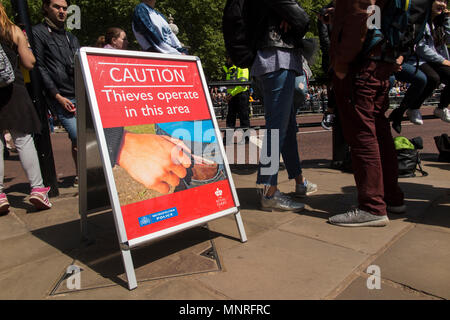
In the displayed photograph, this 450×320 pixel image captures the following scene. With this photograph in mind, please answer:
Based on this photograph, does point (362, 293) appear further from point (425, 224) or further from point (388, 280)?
point (425, 224)

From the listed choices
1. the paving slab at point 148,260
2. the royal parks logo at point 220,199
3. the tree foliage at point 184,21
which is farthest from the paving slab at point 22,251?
the tree foliage at point 184,21

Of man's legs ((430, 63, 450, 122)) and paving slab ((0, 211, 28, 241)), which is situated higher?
man's legs ((430, 63, 450, 122))

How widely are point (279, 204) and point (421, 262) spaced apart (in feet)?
4.06

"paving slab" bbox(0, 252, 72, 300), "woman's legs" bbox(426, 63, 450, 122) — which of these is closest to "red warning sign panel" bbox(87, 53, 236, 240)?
"paving slab" bbox(0, 252, 72, 300)

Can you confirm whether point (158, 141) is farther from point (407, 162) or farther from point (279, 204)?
point (407, 162)

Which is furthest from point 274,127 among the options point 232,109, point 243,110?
point 232,109

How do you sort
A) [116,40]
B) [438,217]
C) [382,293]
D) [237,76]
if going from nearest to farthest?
1. [382,293]
2. [438,217]
3. [116,40]
4. [237,76]

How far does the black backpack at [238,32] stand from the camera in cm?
288

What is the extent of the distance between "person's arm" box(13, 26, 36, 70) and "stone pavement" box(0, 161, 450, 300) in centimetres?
146

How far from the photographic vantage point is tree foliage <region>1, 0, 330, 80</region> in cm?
2425

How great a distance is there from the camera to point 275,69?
9.40ft

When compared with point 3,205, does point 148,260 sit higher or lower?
higher

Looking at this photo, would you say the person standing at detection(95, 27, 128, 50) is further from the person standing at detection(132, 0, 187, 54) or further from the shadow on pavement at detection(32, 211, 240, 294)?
the shadow on pavement at detection(32, 211, 240, 294)

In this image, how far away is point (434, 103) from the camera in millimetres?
23188
